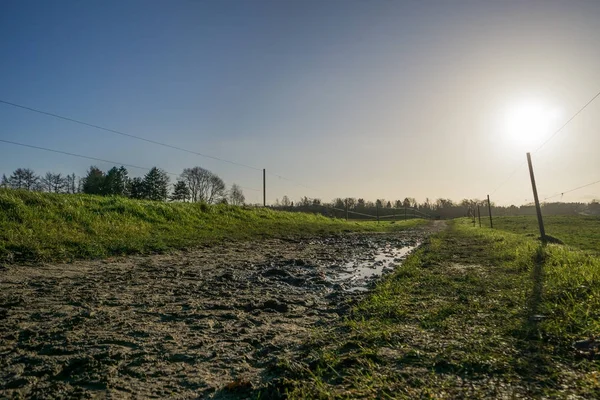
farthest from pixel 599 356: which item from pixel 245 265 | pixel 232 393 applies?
pixel 245 265

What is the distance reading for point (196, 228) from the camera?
13961 millimetres

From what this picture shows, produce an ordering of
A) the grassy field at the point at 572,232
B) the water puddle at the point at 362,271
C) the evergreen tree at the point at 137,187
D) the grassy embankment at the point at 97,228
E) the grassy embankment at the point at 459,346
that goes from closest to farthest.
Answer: the grassy embankment at the point at 459,346 < the water puddle at the point at 362,271 < the grassy embankment at the point at 97,228 < the grassy field at the point at 572,232 < the evergreen tree at the point at 137,187

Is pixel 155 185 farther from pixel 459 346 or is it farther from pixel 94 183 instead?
pixel 459 346

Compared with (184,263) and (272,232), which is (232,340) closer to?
(184,263)

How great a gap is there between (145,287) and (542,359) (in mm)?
4988

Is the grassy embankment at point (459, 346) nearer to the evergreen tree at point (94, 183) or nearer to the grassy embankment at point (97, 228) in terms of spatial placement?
the grassy embankment at point (97, 228)

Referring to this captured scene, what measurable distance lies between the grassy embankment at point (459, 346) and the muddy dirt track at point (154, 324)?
417mm

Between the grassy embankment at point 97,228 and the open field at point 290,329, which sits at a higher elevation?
the grassy embankment at point 97,228

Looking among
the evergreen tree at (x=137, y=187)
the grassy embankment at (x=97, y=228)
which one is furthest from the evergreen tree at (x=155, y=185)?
the grassy embankment at (x=97, y=228)

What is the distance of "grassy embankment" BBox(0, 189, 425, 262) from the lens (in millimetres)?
7770

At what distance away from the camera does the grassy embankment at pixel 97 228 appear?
777 centimetres

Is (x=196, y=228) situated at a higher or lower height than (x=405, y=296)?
higher

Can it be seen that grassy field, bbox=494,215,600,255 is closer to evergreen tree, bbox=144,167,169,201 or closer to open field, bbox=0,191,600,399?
open field, bbox=0,191,600,399

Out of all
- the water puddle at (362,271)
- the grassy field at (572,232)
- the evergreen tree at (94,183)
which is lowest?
the water puddle at (362,271)
